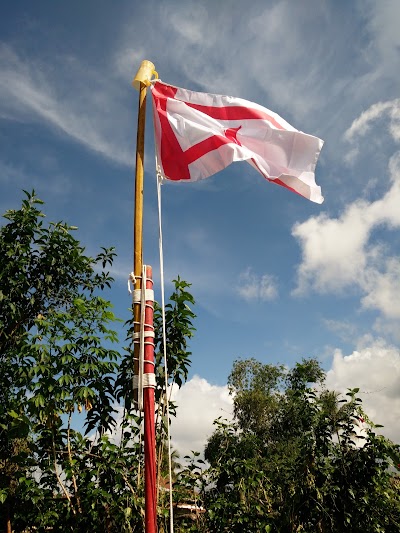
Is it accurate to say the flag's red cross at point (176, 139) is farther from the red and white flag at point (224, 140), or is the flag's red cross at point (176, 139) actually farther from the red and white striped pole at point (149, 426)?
the red and white striped pole at point (149, 426)

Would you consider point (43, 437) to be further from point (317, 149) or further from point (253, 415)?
point (253, 415)

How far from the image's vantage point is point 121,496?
177 inches

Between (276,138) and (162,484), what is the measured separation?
3.70 m

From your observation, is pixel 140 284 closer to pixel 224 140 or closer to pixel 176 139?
pixel 176 139

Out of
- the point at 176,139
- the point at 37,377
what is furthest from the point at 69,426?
the point at 176,139

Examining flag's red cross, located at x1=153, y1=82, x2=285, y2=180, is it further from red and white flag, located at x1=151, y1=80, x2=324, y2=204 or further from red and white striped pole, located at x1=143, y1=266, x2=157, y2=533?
red and white striped pole, located at x1=143, y1=266, x2=157, y2=533

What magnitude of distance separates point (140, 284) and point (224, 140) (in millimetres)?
1603

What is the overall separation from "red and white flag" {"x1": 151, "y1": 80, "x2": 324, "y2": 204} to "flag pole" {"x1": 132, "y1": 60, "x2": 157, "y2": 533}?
176 millimetres

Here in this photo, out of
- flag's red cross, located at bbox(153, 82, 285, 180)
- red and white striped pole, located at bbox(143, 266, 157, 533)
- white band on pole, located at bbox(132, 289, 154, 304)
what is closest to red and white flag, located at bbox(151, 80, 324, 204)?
flag's red cross, located at bbox(153, 82, 285, 180)

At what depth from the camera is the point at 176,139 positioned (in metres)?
4.69

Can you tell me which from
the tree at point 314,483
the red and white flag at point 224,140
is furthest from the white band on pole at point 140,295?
the tree at point 314,483

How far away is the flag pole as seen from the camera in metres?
3.44

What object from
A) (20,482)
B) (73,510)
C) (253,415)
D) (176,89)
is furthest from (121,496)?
(253,415)

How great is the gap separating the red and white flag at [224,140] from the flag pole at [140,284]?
0.18 m
